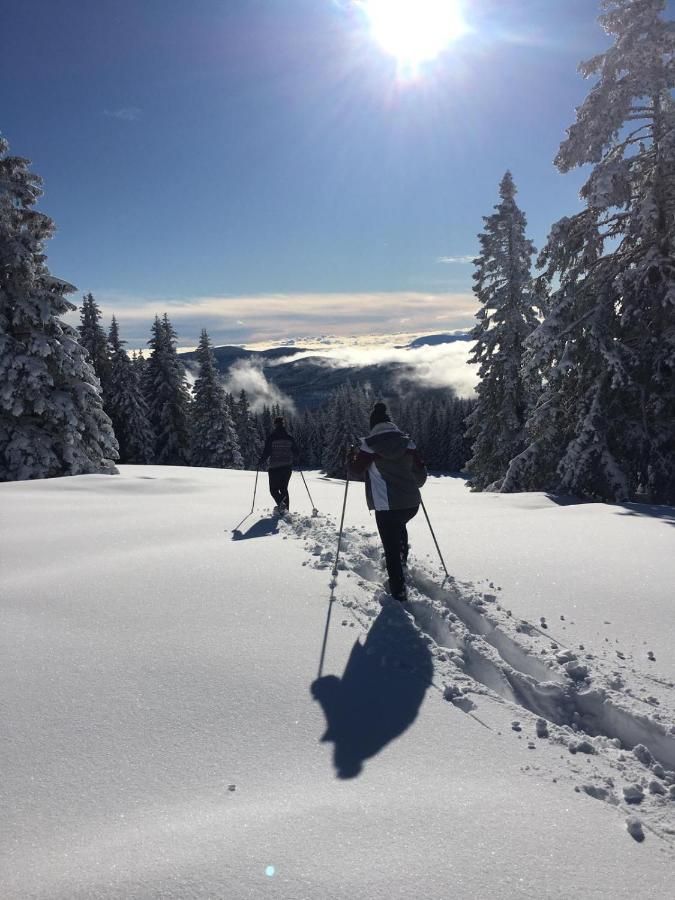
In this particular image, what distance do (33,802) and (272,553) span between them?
164 inches

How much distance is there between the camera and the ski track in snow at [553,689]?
2.75m

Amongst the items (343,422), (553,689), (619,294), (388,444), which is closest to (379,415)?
(388,444)

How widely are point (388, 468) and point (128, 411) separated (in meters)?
33.6

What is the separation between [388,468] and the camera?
5559 mm

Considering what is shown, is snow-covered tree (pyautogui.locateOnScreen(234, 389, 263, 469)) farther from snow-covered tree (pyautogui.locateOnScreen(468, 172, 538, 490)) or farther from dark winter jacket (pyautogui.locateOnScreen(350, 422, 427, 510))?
dark winter jacket (pyautogui.locateOnScreen(350, 422, 427, 510))

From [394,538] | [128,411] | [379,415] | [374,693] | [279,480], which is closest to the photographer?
[374,693]

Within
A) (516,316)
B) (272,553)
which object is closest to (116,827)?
(272,553)

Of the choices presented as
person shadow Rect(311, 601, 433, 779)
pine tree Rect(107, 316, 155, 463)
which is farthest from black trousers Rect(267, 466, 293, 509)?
pine tree Rect(107, 316, 155, 463)

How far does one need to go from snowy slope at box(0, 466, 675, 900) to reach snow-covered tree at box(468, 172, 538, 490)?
55.9ft

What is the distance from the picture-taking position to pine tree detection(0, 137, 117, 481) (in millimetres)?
16219

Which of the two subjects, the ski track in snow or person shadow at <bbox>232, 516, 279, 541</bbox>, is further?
person shadow at <bbox>232, 516, 279, 541</bbox>

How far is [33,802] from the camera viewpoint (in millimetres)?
2434

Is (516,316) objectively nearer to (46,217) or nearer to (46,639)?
(46,217)

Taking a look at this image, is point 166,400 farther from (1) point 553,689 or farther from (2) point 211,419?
(1) point 553,689
